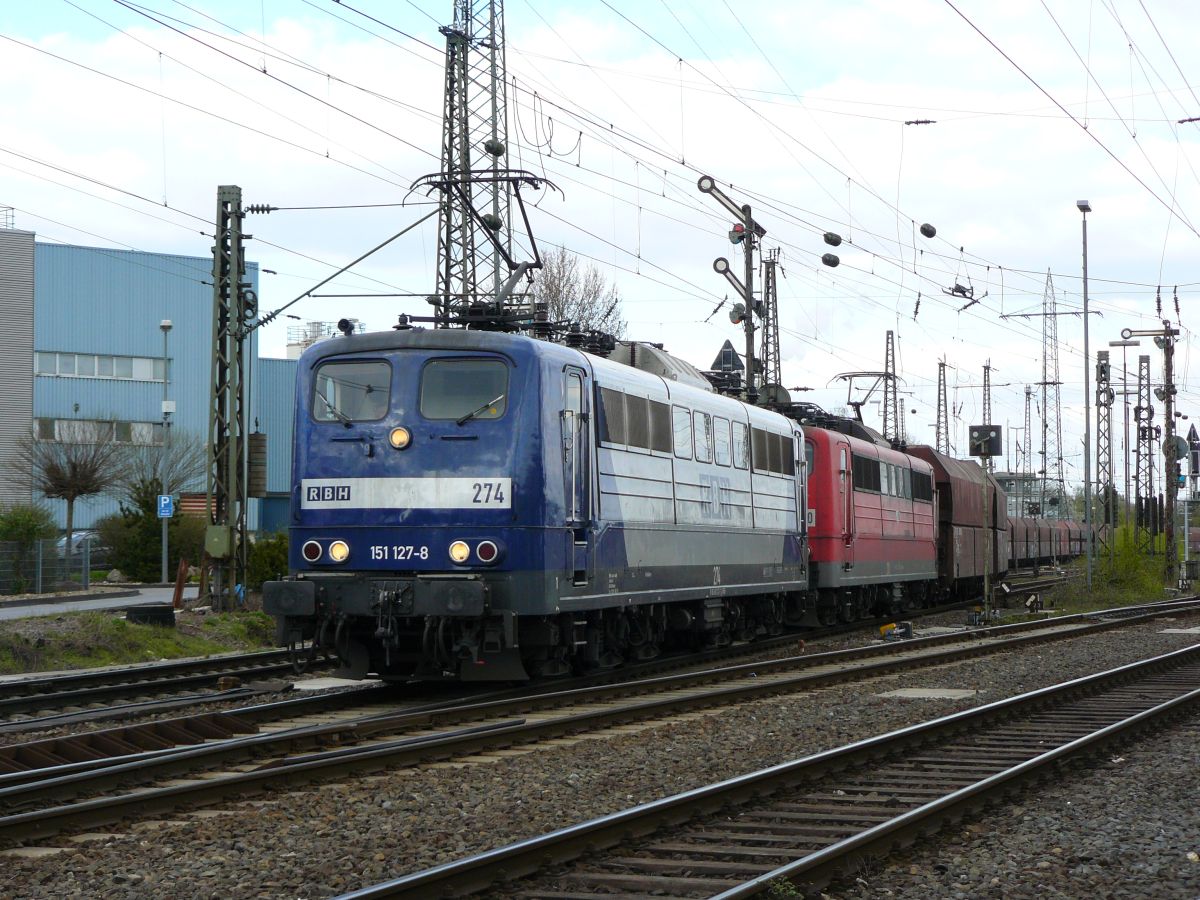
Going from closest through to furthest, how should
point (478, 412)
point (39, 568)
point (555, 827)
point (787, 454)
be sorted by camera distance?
point (555, 827) < point (478, 412) < point (787, 454) < point (39, 568)

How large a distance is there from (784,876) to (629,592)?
8920mm

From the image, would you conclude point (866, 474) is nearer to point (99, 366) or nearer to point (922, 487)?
point (922, 487)

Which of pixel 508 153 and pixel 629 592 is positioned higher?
pixel 508 153

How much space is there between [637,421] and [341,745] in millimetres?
5671

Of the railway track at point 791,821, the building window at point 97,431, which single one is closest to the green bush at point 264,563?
the railway track at point 791,821

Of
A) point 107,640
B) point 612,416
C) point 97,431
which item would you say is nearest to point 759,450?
point 612,416

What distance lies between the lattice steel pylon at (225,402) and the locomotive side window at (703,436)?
9088 mm

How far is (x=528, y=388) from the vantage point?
13.5 metres

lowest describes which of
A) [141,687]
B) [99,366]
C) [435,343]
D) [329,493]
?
[141,687]

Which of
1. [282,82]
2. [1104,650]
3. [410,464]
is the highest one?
[282,82]

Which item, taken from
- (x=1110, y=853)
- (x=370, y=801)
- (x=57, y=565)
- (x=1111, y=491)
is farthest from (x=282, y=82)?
(x=1111, y=491)

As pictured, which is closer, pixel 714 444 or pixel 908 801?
pixel 908 801

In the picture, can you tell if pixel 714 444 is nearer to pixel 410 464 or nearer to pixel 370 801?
pixel 410 464

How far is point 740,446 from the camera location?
1906 centimetres
